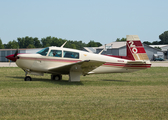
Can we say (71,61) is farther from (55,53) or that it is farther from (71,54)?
(55,53)

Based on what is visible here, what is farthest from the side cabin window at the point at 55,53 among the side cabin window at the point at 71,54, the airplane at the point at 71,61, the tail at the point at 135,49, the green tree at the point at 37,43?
the green tree at the point at 37,43

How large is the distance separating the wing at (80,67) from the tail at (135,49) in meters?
3.01

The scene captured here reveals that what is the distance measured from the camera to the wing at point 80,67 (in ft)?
39.3

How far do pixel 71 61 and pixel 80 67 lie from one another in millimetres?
1385

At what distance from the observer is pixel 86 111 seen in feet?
21.6

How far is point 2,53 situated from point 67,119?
5717 cm

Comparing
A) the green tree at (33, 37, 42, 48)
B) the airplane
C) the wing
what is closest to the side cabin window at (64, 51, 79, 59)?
the airplane

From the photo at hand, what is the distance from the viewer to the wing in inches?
472

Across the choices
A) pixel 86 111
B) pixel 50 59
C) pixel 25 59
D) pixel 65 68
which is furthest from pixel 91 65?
pixel 86 111

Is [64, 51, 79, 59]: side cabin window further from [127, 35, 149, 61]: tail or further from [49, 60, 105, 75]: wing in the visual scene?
[127, 35, 149, 61]: tail

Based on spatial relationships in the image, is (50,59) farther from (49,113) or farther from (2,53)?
(2,53)

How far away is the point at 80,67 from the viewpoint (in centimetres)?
1259

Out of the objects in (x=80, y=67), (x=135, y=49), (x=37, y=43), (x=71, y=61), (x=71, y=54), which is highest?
(x=37, y=43)

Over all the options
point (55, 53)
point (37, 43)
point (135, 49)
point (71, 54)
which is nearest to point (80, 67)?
point (71, 54)
